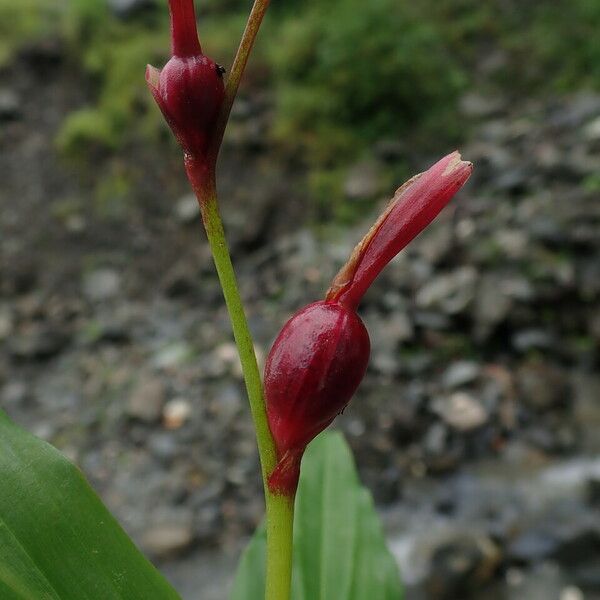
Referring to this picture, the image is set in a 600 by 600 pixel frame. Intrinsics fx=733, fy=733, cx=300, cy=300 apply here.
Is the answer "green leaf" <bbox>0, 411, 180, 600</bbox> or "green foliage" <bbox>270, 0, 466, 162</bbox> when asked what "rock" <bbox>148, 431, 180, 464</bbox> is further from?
"green leaf" <bbox>0, 411, 180, 600</bbox>

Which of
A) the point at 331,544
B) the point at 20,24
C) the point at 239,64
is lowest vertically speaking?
the point at 331,544

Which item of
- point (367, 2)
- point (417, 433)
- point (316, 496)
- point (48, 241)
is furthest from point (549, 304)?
point (48, 241)

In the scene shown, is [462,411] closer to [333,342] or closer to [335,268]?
[335,268]

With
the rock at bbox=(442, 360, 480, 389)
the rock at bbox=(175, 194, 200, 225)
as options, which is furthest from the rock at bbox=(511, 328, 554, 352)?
the rock at bbox=(175, 194, 200, 225)

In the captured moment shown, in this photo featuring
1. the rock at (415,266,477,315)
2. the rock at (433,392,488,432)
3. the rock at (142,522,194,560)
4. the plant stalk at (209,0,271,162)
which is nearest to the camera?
the plant stalk at (209,0,271,162)

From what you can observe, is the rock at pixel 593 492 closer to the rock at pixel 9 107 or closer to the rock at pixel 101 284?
the rock at pixel 101 284

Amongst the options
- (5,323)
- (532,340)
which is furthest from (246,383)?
(5,323)
